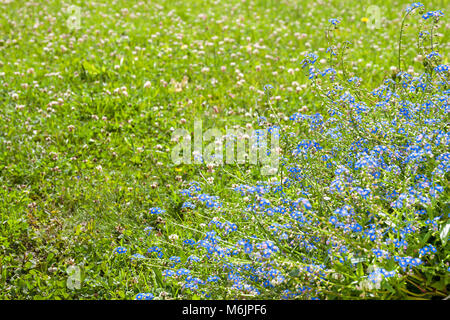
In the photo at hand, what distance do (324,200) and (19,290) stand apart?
7.42ft

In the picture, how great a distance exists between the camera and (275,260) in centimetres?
253

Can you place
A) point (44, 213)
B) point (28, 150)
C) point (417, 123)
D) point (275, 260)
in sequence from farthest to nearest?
point (28, 150) → point (44, 213) → point (417, 123) → point (275, 260)

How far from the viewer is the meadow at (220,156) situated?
272 cm

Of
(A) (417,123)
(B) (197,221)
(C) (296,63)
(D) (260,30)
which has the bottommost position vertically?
(B) (197,221)

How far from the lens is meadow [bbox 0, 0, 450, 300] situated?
2.72 m

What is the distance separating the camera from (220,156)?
12.0 ft

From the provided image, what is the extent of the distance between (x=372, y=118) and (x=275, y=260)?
150cm

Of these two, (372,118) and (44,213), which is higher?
(372,118)

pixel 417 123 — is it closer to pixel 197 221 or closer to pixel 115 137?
pixel 197 221

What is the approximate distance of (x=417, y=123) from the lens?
3295mm
